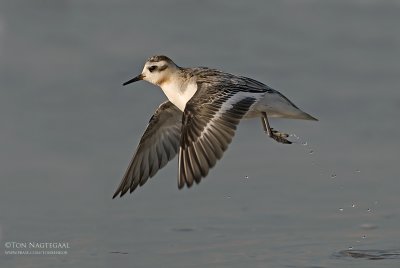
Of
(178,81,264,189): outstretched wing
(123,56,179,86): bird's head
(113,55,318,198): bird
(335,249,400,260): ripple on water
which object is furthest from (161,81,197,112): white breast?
(335,249,400,260): ripple on water

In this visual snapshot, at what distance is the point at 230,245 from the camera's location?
10.7 metres

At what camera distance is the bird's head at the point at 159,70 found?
1213 cm

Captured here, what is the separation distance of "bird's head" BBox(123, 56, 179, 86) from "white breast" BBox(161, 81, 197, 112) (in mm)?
107

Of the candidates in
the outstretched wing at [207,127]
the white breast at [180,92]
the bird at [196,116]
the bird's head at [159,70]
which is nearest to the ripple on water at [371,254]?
the bird at [196,116]

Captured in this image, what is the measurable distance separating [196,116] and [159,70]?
173cm

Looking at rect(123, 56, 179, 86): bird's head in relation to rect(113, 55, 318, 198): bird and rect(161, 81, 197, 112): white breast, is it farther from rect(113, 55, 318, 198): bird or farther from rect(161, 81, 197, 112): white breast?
rect(161, 81, 197, 112): white breast

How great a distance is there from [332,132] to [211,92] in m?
2.58

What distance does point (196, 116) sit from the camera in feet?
34.9

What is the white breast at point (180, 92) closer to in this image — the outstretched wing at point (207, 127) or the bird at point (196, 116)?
the bird at point (196, 116)

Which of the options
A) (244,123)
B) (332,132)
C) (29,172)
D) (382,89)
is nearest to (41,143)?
(29,172)

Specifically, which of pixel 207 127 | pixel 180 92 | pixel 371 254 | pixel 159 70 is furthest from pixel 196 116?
pixel 371 254

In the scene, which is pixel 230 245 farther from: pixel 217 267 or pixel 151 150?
pixel 151 150

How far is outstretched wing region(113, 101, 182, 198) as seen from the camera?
12.0 metres

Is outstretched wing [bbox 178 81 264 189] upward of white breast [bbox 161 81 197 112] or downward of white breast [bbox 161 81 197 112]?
downward
